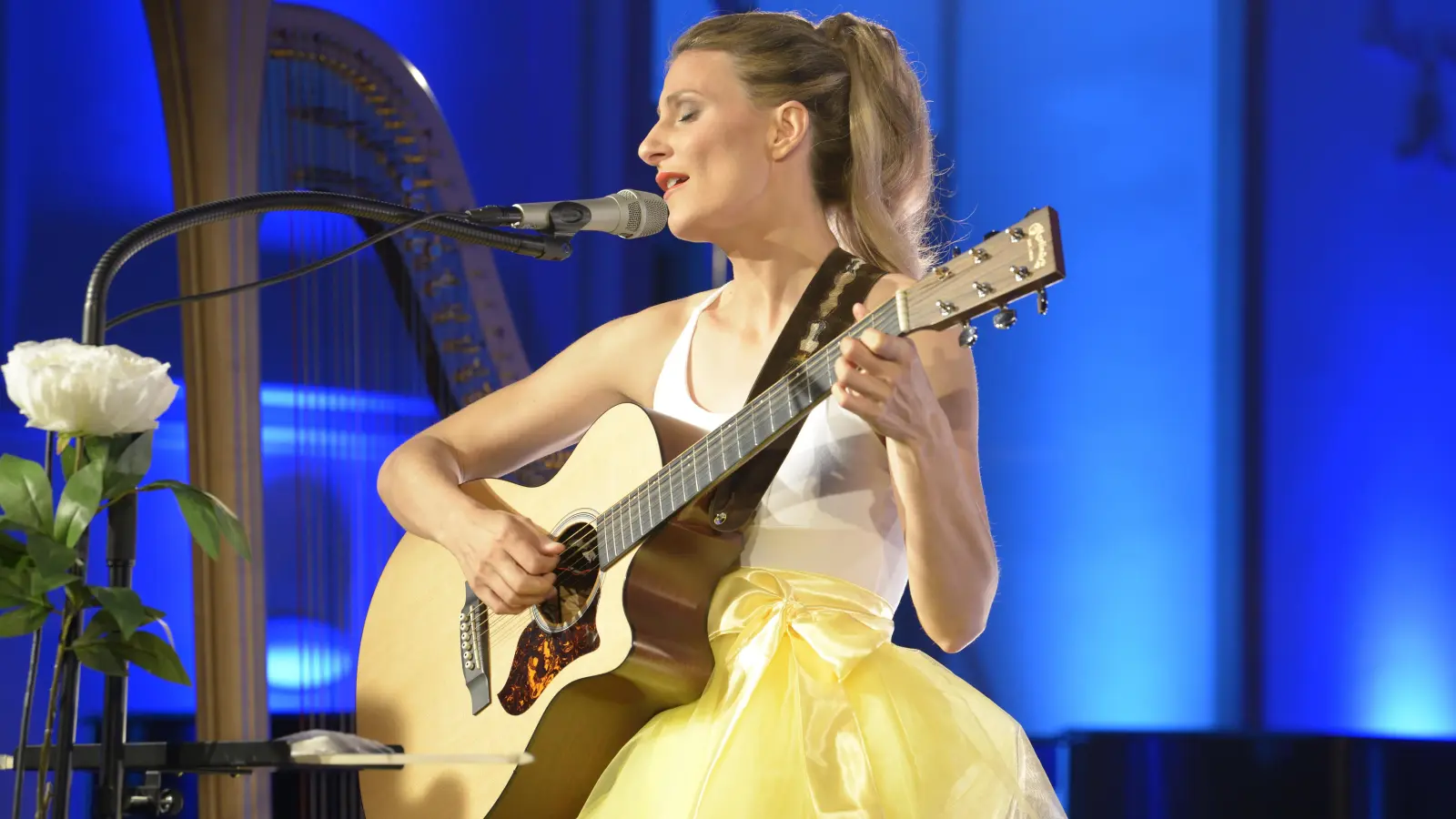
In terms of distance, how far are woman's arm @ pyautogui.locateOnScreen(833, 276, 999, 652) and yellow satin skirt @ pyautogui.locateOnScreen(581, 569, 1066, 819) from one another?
3.4 inches

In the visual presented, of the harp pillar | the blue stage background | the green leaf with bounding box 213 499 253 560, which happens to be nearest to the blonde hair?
the harp pillar

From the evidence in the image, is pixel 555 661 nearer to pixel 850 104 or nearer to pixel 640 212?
pixel 640 212

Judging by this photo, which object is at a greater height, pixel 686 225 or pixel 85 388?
pixel 686 225

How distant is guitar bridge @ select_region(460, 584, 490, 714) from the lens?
5.76 ft

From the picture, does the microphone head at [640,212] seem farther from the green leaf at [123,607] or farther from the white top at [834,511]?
the green leaf at [123,607]

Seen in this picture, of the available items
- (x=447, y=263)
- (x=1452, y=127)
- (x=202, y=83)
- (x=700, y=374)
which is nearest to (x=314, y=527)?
(x=447, y=263)

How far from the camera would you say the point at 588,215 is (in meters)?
1.51

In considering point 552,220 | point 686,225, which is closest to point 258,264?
point 686,225

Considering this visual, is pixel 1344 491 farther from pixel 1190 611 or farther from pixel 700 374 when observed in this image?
pixel 700 374

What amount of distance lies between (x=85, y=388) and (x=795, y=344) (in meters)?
0.77

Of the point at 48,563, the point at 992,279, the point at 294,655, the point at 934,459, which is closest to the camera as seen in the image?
the point at 48,563

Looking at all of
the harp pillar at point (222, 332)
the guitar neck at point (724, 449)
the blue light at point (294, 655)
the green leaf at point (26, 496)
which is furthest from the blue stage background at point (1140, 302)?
the green leaf at point (26, 496)

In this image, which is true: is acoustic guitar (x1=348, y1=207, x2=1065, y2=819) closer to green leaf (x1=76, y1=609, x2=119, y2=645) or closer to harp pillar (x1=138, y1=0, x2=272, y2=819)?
harp pillar (x1=138, y1=0, x2=272, y2=819)

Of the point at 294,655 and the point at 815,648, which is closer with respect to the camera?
the point at 815,648
